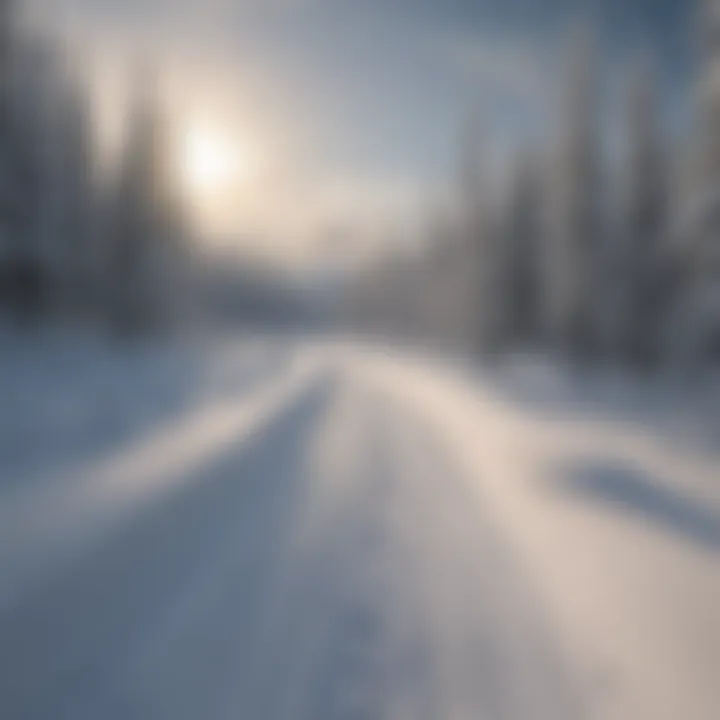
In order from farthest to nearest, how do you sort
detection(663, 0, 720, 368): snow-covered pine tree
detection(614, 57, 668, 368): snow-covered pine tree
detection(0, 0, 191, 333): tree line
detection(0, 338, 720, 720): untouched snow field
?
detection(614, 57, 668, 368): snow-covered pine tree < detection(0, 0, 191, 333): tree line < detection(663, 0, 720, 368): snow-covered pine tree < detection(0, 338, 720, 720): untouched snow field

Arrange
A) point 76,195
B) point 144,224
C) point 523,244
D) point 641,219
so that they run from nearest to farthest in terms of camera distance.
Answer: point 641,219 < point 76,195 < point 144,224 < point 523,244

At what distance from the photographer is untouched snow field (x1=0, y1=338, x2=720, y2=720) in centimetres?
373

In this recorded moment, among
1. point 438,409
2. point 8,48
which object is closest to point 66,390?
point 438,409

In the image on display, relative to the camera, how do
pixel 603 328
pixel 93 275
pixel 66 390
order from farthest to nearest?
pixel 93 275
pixel 603 328
pixel 66 390

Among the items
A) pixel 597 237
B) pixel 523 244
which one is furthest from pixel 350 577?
pixel 523 244

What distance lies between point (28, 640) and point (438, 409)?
48.7 feet

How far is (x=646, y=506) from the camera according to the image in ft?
24.1

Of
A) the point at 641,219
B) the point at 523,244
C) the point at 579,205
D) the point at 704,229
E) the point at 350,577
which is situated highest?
the point at 579,205

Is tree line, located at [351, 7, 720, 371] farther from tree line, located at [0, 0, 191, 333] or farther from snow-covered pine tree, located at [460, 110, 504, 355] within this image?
tree line, located at [0, 0, 191, 333]

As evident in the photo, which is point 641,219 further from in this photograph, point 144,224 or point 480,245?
point 144,224

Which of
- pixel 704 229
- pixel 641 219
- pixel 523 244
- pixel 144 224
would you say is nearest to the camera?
pixel 704 229

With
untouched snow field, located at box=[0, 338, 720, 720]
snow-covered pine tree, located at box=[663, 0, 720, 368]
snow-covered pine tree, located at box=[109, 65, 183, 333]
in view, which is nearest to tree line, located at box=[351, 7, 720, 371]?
snow-covered pine tree, located at box=[663, 0, 720, 368]

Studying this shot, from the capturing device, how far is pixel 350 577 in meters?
5.44

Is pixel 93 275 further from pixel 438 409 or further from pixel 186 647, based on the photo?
pixel 186 647
